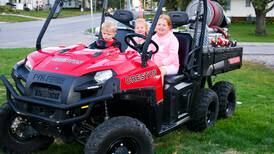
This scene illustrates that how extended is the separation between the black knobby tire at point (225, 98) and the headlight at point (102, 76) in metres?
2.79

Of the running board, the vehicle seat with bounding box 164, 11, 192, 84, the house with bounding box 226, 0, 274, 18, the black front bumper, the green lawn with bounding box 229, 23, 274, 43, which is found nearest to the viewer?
the black front bumper

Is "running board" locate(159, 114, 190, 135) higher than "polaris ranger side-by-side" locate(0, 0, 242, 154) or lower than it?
lower

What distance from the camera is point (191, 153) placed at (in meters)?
5.23

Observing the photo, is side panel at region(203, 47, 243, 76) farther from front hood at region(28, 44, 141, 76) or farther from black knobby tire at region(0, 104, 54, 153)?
black knobby tire at region(0, 104, 54, 153)

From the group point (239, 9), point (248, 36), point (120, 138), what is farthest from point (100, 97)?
point (239, 9)

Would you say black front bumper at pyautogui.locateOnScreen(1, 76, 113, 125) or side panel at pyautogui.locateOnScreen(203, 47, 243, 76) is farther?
side panel at pyautogui.locateOnScreen(203, 47, 243, 76)

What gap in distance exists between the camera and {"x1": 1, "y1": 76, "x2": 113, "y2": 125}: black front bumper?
13.1 feet

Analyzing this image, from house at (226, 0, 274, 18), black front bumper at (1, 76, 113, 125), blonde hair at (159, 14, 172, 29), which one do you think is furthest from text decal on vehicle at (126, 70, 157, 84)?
house at (226, 0, 274, 18)

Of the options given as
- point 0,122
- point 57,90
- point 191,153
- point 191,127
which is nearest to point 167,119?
point 191,153

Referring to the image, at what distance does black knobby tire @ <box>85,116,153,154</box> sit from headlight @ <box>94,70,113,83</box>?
0.36m

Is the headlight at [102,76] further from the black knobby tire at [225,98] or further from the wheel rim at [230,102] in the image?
the wheel rim at [230,102]

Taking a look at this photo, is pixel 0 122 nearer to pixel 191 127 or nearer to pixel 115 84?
pixel 115 84

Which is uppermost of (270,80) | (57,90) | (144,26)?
(144,26)

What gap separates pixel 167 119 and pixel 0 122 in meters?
1.72
